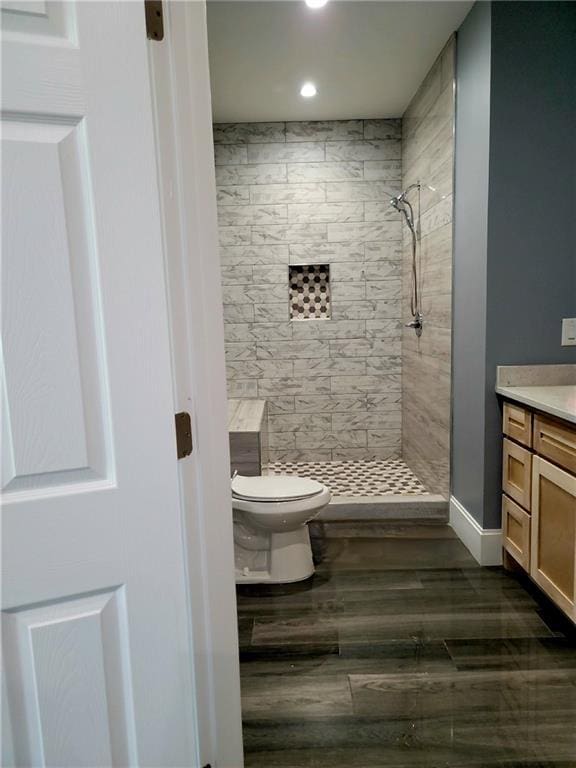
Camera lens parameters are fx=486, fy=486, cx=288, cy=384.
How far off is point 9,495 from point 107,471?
0.15 m

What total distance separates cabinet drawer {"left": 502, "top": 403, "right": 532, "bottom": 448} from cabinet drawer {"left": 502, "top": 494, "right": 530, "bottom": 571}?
0.32 metres

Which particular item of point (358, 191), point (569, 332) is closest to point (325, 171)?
point (358, 191)

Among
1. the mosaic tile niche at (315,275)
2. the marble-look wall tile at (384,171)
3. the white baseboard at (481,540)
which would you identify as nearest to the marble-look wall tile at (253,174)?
the mosaic tile niche at (315,275)

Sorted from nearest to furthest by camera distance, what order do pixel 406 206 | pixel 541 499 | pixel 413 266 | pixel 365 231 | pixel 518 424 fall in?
pixel 541 499, pixel 518 424, pixel 413 266, pixel 406 206, pixel 365 231

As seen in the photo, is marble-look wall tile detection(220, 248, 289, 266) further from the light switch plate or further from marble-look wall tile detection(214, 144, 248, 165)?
the light switch plate

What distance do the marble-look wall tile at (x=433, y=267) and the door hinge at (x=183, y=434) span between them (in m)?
2.20

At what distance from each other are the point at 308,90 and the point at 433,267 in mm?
1445

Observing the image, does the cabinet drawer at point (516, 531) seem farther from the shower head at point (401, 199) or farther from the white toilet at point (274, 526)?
the shower head at point (401, 199)

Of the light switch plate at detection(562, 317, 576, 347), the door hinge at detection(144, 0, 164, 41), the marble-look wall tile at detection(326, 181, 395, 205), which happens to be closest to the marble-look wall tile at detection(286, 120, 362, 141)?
the marble-look wall tile at detection(326, 181, 395, 205)

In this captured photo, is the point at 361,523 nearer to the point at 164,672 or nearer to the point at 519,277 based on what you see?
the point at 519,277

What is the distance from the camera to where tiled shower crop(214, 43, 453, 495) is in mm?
3785

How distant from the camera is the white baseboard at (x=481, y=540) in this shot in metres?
2.43

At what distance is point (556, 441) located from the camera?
187cm

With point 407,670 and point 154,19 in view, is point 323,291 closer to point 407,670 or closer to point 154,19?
point 407,670
